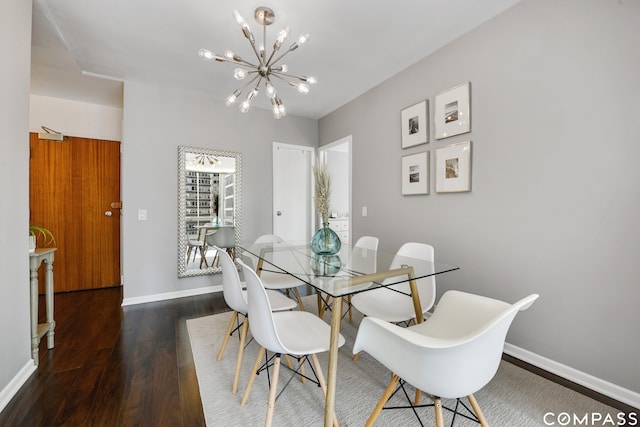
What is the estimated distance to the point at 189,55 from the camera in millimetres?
2670

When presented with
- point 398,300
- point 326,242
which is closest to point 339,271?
point 326,242

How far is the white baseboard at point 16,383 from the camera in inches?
59.0

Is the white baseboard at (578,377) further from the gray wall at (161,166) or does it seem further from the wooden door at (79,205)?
the wooden door at (79,205)

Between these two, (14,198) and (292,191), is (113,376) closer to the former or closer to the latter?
(14,198)

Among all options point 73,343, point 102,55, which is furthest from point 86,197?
point 73,343

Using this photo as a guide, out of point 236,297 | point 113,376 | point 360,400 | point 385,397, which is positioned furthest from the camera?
point 113,376

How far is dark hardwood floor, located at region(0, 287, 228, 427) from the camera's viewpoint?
4.76 feet

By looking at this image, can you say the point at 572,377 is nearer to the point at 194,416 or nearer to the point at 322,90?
the point at 194,416

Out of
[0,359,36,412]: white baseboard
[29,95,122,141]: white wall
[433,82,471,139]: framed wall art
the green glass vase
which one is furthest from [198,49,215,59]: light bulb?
[29,95,122,141]: white wall

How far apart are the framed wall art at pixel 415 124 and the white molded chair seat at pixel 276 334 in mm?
2034

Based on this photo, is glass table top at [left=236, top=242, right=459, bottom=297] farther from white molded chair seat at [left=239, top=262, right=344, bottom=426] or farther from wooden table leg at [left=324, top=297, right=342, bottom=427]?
white molded chair seat at [left=239, top=262, right=344, bottom=426]

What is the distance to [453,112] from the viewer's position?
2426 millimetres

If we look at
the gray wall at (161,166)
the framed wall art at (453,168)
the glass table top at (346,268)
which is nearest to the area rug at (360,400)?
the glass table top at (346,268)

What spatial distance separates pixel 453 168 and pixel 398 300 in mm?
1257
